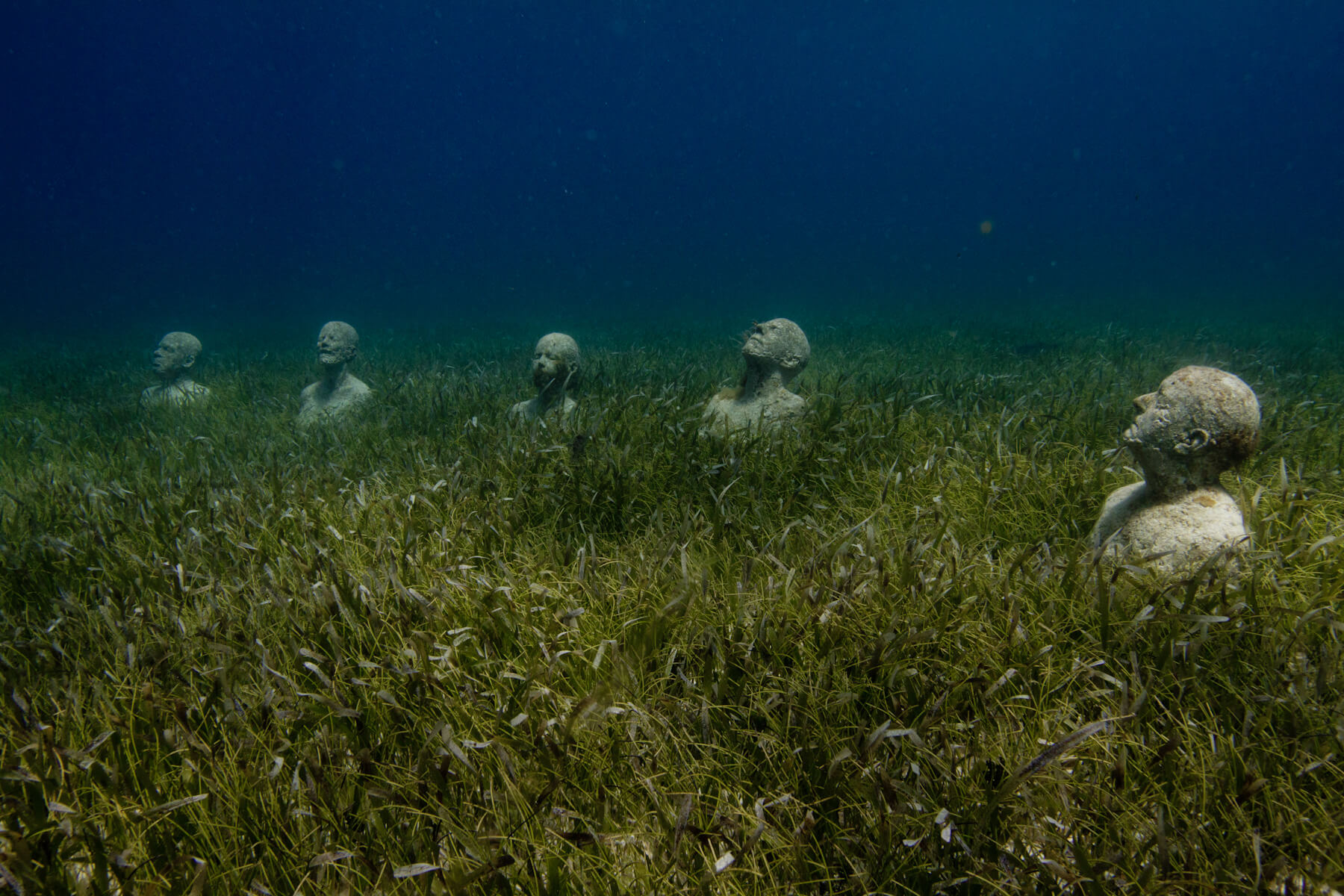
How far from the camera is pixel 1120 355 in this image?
936 centimetres

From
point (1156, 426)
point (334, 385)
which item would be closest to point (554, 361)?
point (334, 385)

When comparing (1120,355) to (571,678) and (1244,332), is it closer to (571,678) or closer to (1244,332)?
(1244,332)

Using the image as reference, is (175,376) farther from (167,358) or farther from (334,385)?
(334,385)

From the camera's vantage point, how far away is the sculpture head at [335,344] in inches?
273

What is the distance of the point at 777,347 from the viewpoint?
208 inches

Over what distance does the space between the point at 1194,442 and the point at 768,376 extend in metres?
3.14

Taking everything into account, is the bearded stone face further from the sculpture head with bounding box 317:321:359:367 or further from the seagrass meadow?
the sculpture head with bounding box 317:321:359:367

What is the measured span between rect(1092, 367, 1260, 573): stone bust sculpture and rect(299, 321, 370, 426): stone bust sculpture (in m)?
6.77

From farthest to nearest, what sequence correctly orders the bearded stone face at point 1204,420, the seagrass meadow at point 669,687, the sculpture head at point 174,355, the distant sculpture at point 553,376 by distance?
the sculpture head at point 174,355 → the distant sculpture at point 553,376 → the bearded stone face at point 1204,420 → the seagrass meadow at point 669,687

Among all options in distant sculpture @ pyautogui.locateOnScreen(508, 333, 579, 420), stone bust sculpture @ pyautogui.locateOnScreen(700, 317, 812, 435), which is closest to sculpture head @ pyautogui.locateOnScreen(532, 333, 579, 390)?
distant sculpture @ pyautogui.locateOnScreen(508, 333, 579, 420)

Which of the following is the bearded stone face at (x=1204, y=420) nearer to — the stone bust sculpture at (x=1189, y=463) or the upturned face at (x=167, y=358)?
the stone bust sculpture at (x=1189, y=463)

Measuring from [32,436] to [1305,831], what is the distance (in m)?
9.49

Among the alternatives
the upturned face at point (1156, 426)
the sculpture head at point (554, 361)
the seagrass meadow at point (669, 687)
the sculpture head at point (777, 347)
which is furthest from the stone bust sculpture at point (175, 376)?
the upturned face at point (1156, 426)

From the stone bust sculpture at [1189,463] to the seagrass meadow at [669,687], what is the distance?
182mm
